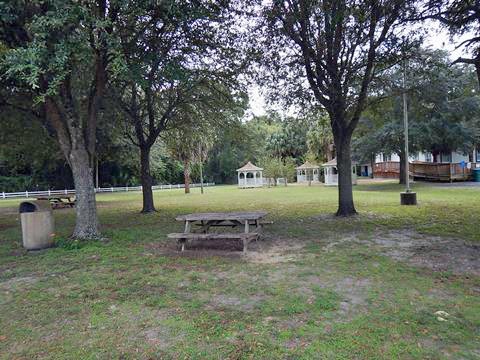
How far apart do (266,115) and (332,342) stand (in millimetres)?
12410

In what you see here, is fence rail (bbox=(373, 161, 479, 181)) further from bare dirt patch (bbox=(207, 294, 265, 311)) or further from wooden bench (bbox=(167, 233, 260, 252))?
bare dirt patch (bbox=(207, 294, 265, 311))

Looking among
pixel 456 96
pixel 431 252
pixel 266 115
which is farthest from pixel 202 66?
pixel 456 96

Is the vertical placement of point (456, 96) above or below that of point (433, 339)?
above

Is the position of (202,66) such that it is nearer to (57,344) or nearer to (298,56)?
(298,56)

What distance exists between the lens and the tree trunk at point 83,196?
28.3 feet

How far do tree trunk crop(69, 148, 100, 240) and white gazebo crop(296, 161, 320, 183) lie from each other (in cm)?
3406

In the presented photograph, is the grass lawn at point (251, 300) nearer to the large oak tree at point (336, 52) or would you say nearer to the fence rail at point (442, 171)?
the large oak tree at point (336, 52)

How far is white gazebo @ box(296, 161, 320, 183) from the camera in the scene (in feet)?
137

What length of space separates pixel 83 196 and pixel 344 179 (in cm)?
821

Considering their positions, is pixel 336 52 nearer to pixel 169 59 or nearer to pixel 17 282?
pixel 169 59

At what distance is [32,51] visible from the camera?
5.99 meters

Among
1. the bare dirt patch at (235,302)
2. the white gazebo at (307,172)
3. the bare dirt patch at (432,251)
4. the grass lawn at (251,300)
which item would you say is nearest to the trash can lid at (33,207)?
the grass lawn at (251,300)

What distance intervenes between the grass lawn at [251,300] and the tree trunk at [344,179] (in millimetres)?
3785

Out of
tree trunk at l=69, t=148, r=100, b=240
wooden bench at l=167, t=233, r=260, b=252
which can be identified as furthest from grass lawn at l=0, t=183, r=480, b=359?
tree trunk at l=69, t=148, r=100, b=240
